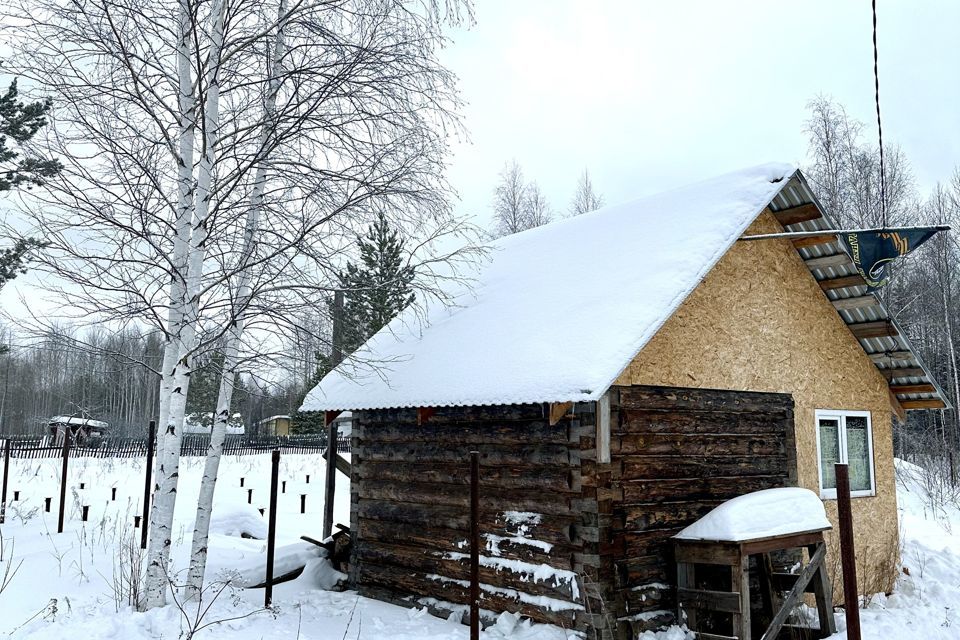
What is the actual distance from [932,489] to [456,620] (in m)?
19.6

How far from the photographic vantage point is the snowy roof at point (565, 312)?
26.3ft

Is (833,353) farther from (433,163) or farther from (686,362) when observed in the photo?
(433,163)

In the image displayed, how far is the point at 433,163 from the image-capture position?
9.58 meters

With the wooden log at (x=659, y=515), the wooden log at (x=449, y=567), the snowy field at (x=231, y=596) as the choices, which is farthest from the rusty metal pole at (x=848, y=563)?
the wooden log at (x=449, y=567)

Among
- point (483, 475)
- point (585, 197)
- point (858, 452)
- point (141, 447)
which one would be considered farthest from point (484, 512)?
point (585, 197)

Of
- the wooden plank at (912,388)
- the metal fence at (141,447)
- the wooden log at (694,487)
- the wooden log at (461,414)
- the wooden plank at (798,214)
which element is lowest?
the metal fence at (141,447)

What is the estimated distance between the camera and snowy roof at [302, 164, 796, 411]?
8016 mm

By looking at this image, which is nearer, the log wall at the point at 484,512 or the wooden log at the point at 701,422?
the log wall at the point at 484,512

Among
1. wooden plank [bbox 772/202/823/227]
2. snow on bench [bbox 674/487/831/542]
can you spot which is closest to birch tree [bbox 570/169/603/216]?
wooden plank [bbox 772/202/823/227]

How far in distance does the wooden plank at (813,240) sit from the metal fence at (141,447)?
17488 millimetres

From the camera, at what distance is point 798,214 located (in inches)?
415

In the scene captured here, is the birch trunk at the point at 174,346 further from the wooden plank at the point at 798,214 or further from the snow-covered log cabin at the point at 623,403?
the wooden plank at the point at 798,214

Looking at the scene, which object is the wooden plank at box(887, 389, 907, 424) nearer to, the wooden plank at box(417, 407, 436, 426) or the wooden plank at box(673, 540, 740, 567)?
the wooden plank at box(673, 540, 740, 567)

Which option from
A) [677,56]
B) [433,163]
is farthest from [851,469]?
[677,56]
